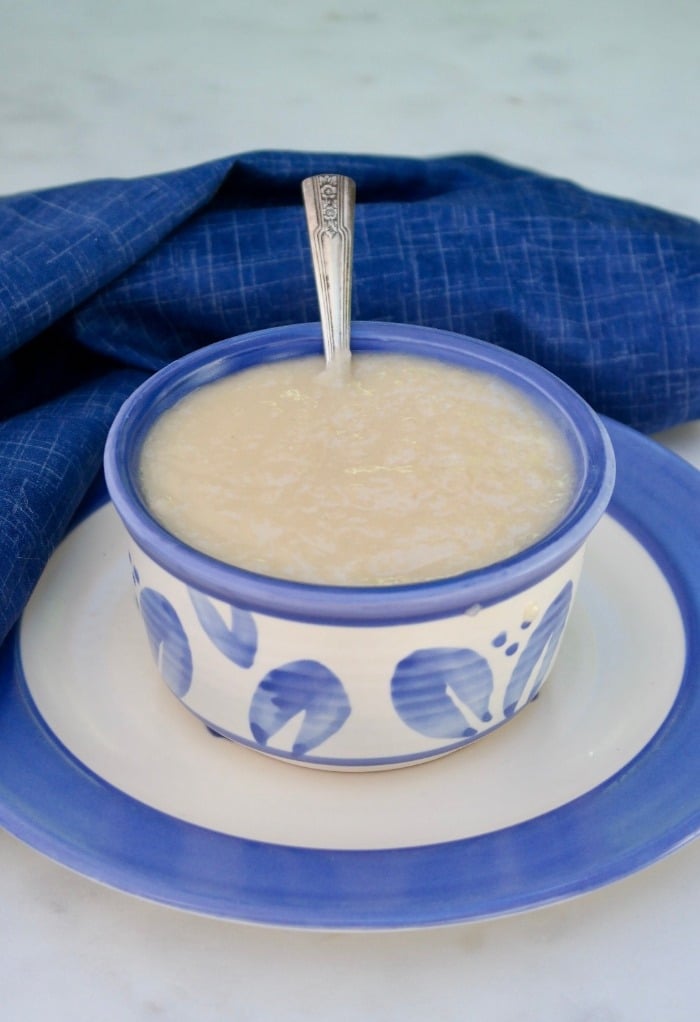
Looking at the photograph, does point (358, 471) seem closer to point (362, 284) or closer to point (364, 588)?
point (364, 588)

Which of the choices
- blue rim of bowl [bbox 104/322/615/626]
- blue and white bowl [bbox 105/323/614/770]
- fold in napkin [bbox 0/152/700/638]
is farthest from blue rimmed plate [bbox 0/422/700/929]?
fold in napkin [bbox 0/152/700/638]

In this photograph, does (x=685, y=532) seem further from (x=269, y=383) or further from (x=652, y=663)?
(x=269, y=383)

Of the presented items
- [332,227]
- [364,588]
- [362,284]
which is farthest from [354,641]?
[362,284]

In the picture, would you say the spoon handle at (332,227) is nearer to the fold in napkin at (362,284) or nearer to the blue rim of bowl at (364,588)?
the blue rim of bowl at (364,588)

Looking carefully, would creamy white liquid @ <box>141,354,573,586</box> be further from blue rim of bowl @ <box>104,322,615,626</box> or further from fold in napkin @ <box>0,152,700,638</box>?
fold in napkin @ <box>0,152,700,638</box>

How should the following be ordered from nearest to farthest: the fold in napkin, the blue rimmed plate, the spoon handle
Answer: the blue rimmed plate, the spoon handle, the fold in napkin

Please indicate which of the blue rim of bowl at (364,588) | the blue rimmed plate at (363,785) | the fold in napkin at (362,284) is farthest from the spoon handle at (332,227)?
the blue rimmed plate at (363,785)
